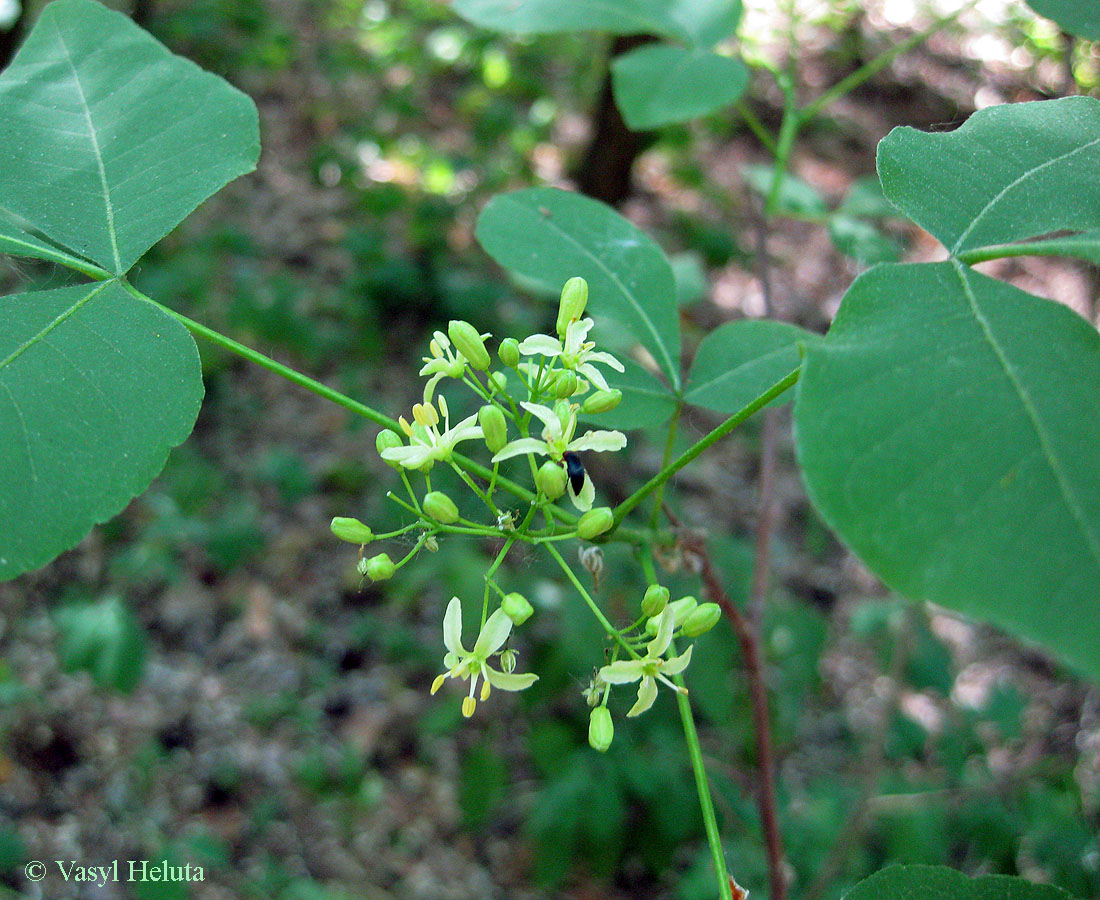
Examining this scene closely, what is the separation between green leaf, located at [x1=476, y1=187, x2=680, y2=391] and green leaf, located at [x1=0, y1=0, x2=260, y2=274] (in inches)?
16.8

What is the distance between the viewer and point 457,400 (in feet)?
13.7

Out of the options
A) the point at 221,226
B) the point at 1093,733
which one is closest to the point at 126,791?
the point at 221,226

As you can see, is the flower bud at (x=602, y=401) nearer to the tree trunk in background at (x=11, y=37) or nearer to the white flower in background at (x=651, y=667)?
the white flower in background at (x=651, y=667)

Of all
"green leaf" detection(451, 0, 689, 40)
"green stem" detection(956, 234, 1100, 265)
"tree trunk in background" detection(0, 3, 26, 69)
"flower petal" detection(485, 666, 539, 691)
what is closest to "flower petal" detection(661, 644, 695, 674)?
"flower petal" detection(485, 666, 539, 691)

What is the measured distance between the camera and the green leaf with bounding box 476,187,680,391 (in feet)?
4.48

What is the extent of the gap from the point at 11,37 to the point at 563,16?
382 cm

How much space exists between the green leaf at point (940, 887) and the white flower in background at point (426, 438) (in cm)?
74

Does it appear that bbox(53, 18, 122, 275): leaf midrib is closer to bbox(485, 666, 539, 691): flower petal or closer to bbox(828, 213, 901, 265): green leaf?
bbox(485, 666, 539, 691): flower petal

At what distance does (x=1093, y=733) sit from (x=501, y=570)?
3.13 meters

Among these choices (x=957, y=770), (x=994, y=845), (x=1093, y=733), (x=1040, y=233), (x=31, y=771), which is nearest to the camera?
(x=1040, y=233)

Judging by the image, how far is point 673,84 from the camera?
6.47 feet

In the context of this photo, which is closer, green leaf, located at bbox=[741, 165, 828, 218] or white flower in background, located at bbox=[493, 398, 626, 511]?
white flower in background, located at bbox=[493, 398, 626, 511]

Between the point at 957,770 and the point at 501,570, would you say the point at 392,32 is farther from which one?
the point at 957,770

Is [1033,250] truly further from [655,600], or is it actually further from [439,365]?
[439,365]
